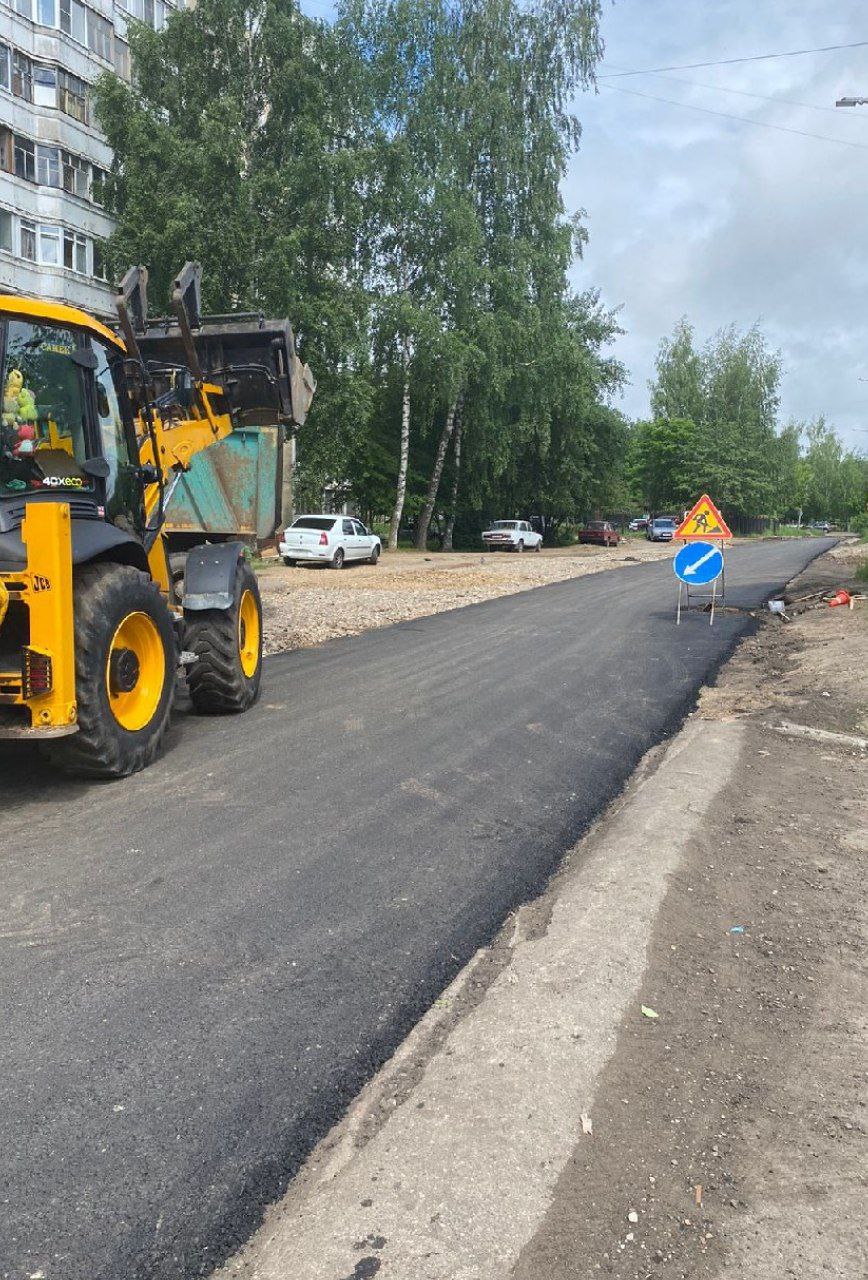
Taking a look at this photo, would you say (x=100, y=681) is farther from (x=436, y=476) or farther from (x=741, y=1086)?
(x=436, y=476)

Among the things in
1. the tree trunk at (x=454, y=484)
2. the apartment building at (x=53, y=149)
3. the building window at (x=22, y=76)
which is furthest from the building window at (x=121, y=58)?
the tree trunk at (x=454, y=484)

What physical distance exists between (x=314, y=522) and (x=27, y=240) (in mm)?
13327

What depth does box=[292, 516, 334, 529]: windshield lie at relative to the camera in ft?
97.5

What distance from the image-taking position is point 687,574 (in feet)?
47.2

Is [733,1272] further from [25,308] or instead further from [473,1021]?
[25,308]

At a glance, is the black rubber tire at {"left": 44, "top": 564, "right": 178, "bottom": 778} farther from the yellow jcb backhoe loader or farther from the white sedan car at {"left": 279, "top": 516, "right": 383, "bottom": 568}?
the white sedan car at {"left": 279, "top": 516, "right": 383, "bottom": 568}

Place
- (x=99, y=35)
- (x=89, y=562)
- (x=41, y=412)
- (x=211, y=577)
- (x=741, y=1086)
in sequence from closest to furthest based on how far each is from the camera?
(x=741, y=1086)
(x=41, y=412)
(x=89, y=562)
(x=211, y=577)
(x=99, y=35)

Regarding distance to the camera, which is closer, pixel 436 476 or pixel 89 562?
pixel 89 562

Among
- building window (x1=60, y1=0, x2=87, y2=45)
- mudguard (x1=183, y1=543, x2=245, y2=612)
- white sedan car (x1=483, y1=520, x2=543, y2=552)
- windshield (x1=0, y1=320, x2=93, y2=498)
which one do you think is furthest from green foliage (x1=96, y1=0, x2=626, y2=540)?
windshield (x1=0, y1=320, x2=93, y2=498)

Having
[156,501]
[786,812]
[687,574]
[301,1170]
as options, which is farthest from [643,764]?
[687,574]

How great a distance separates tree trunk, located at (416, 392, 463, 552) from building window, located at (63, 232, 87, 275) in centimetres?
1393

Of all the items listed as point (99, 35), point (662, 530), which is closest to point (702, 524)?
point (99, 35)

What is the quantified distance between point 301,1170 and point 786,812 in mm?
3962

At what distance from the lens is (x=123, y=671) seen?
628 cm
